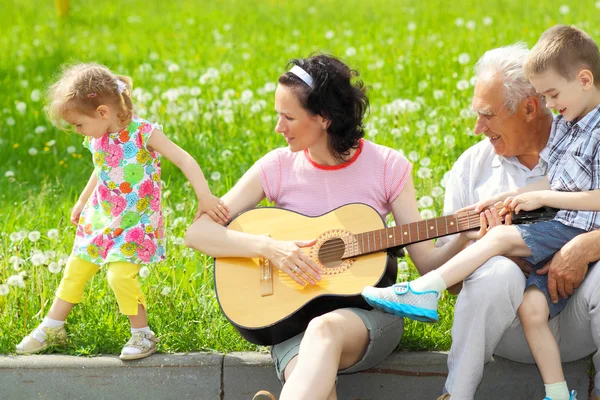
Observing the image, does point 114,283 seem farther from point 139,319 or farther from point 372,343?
point 372,343

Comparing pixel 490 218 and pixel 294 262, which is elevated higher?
pixel 490 218

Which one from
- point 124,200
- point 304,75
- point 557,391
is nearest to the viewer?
point 557,391

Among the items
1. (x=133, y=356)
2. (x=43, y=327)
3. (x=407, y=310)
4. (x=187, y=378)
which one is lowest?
(x=187, y=378)

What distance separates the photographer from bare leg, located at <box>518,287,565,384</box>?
3543mm

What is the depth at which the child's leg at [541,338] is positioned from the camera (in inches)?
139

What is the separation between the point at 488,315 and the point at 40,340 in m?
1.81

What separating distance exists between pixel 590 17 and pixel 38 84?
14.8ft

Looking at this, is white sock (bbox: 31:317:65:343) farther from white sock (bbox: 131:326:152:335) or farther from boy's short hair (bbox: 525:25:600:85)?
boy's short hair (bbox: 525:25:600:85)

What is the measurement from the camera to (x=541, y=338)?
3.58 meters

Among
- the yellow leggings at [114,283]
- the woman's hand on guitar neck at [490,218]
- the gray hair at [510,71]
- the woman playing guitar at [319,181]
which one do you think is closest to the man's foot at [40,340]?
the yellow leggings at [114,283]

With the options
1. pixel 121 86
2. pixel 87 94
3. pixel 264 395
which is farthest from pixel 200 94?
pixel 264 395

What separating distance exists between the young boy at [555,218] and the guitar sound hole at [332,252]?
278mm

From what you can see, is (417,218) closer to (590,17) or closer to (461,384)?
(461,384)

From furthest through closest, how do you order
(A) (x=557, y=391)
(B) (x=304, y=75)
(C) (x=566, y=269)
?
1. (B) (x=304, y=75)
2. (C) (x=566, y=269)
3. (A) (x=557, y=391)
